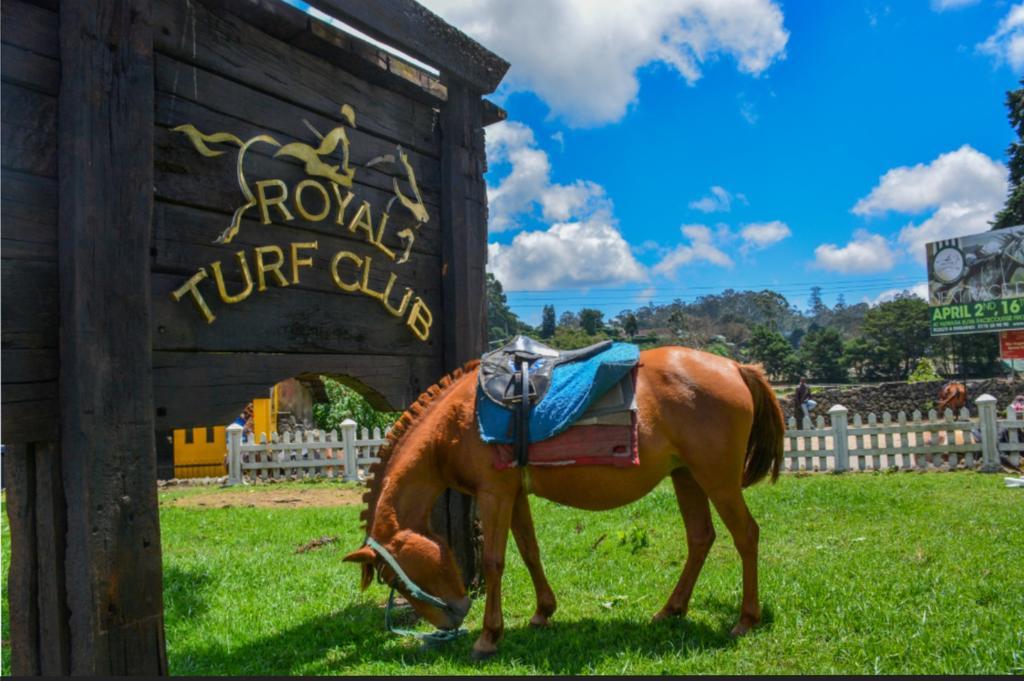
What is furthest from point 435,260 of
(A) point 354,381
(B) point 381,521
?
(B) point 381,521

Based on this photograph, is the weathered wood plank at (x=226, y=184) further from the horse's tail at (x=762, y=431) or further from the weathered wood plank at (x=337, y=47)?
the horse's tail at (x=762, y=431)

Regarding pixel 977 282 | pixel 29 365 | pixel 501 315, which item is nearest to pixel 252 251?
pixel 29 365

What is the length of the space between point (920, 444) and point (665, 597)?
367 inches

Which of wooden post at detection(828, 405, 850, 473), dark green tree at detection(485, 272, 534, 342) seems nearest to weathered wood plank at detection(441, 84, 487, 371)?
wooden post at detection(828, 405, 850, 473)

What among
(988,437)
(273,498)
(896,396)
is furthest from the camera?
(896,396)

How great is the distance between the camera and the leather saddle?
3855 millimetres

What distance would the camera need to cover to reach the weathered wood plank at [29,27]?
278 centimetres

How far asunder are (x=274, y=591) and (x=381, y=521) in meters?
2.01

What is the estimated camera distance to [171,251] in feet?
10.9

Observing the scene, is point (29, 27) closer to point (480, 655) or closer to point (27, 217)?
point (27, 217)

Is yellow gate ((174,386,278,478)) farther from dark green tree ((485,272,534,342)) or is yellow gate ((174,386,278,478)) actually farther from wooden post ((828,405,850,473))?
dark green tree ((485,272,534,342))

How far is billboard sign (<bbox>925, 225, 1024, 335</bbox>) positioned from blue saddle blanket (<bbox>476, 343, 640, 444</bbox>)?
80.8 feet

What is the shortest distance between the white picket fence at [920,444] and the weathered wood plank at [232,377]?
375 inches

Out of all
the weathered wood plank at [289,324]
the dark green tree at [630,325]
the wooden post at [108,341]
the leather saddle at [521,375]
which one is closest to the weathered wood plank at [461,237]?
the weathered wood plank at [289,324]
